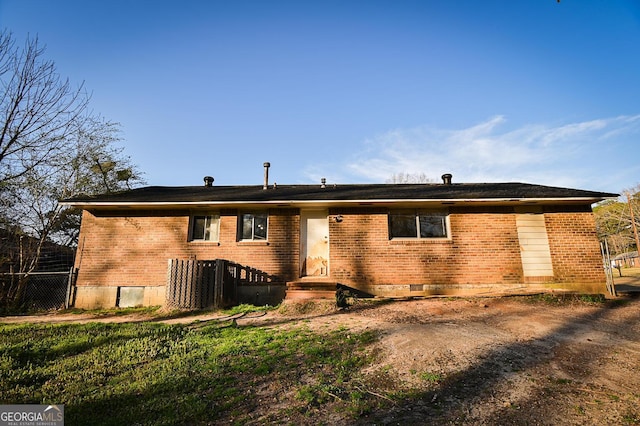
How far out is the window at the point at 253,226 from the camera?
11.2m

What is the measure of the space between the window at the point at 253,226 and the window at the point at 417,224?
454 cm

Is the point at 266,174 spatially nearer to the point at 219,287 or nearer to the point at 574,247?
the point at 219,287

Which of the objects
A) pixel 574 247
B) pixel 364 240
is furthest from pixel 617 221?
pixel 364 240

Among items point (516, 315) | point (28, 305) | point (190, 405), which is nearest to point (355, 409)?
point (190, 405)

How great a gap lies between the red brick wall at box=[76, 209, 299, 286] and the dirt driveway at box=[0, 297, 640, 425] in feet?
10.5

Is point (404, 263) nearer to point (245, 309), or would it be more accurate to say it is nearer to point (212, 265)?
point (245, 309)

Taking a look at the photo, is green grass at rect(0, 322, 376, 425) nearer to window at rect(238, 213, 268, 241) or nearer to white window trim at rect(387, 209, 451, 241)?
window at rect(238, 213, 268, 241)

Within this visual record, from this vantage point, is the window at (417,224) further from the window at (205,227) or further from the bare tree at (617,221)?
the bare tree at (617,221)

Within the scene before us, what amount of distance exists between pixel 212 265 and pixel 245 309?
5.32ft

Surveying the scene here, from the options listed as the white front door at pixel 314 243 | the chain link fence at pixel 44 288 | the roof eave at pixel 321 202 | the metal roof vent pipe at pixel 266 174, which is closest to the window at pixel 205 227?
the roof eave at pixel 321 202

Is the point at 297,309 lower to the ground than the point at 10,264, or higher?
lower

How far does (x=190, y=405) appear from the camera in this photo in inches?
125

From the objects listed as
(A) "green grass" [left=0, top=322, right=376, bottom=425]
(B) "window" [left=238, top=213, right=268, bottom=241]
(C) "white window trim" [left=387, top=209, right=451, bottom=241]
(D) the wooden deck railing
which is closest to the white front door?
(B) "window" [left=238, top=213, right=268, bottom=241]

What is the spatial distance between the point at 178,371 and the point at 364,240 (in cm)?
761
